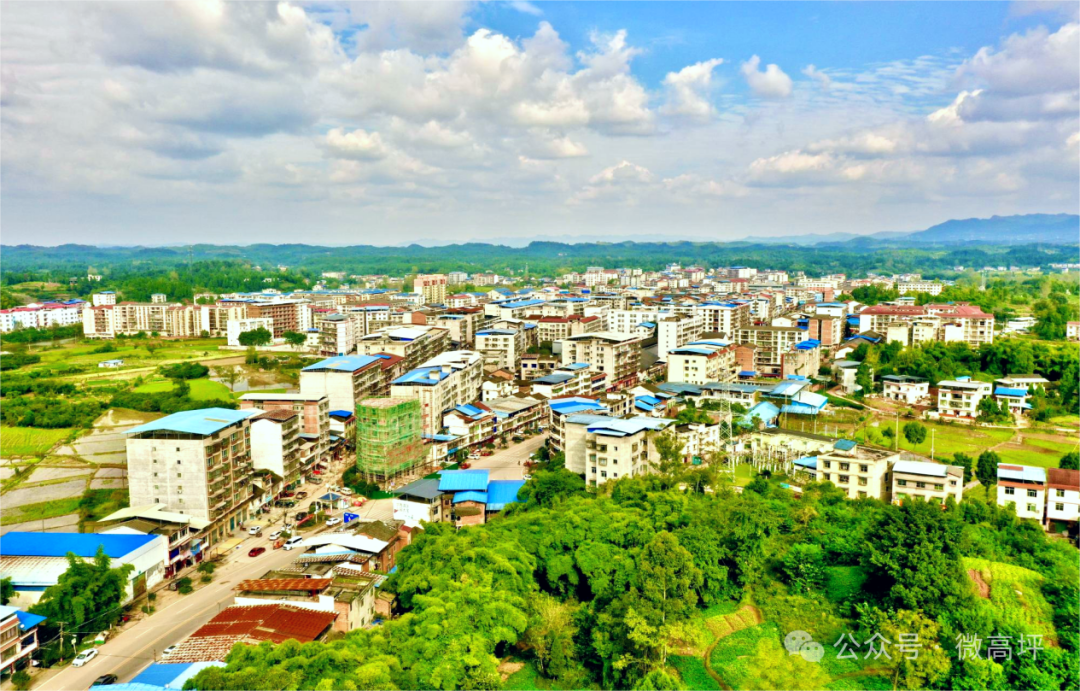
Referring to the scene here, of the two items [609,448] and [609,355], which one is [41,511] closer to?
[609,448]

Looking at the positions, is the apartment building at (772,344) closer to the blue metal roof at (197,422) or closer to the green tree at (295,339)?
the blue metal roof at (197,422)

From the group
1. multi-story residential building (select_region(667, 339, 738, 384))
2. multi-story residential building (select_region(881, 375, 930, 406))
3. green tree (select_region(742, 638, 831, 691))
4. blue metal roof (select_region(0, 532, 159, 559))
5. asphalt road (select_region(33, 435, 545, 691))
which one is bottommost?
asphalt road (select_region(33, 435, 545, 691))

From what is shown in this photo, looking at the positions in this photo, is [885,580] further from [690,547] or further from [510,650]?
[510,650]

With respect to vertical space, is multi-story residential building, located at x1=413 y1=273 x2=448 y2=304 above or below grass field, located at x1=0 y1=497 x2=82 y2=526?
above

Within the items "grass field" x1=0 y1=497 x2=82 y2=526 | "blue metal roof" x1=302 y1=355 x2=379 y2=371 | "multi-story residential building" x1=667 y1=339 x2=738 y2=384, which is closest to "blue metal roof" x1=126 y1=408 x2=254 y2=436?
"grass field" x1=0 y1=497 x2=82 y2=526

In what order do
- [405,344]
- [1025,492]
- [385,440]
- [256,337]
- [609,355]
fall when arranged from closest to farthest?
[1025,492], [385,440], [609,355], [405,344], [256,337]

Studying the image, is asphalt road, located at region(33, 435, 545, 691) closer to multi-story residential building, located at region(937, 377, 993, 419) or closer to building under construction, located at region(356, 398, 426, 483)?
building under construction, located at region(356, 398, 426, 483)

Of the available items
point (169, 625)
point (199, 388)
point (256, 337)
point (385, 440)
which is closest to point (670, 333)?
point (385, 440)
